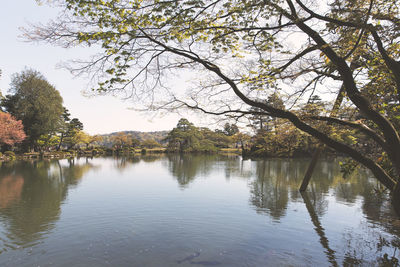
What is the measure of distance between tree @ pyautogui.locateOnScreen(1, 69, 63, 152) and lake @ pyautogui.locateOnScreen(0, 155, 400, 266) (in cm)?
2567

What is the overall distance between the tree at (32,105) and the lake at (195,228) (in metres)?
25.7

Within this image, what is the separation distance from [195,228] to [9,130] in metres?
28.5

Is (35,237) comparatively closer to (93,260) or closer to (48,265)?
(48,265)

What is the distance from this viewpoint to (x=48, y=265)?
12.7ft

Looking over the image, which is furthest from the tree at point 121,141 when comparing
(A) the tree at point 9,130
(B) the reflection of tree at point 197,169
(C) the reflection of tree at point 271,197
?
(C) the reflection of tree at point 271,197

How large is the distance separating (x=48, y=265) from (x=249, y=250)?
3299 mm

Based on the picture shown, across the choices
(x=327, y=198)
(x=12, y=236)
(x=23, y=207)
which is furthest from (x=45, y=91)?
(x=327, y=198)

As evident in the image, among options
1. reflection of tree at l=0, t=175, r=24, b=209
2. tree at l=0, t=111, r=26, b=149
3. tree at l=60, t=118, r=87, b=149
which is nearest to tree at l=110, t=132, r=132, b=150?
tree at l=60, t=118, r=87, b=149

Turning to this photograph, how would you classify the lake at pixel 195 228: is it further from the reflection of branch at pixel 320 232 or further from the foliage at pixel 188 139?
the foliage at pixel 188 139

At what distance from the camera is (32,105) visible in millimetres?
31453

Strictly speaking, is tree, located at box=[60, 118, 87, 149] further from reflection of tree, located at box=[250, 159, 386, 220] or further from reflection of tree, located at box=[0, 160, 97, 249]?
reflection of tree, located at box=[250, 159, 386, 220]

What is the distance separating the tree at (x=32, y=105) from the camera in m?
31.1

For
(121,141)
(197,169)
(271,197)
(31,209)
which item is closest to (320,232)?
(271,197)

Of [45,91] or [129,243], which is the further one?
[45,91]
